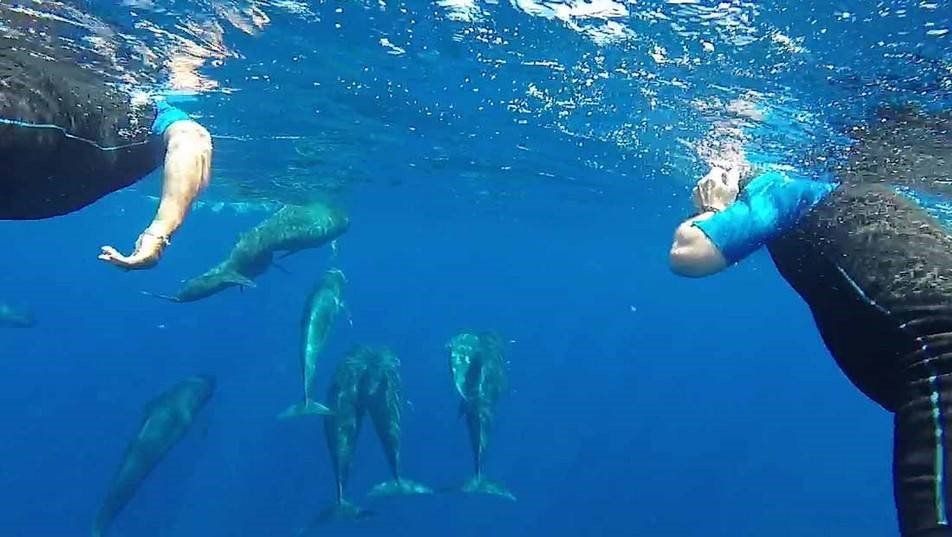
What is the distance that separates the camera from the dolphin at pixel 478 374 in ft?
47.7

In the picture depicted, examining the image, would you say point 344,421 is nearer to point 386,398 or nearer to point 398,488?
point 386,398

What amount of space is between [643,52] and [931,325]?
286 inches

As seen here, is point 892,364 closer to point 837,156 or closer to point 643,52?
point 643,52

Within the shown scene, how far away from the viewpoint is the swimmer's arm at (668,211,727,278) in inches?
153

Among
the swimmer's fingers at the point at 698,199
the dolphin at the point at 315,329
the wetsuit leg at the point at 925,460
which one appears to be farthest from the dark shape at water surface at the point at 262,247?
the wetsuit leg at the point at 925,460

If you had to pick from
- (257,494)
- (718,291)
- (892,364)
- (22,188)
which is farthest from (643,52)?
(718,291)

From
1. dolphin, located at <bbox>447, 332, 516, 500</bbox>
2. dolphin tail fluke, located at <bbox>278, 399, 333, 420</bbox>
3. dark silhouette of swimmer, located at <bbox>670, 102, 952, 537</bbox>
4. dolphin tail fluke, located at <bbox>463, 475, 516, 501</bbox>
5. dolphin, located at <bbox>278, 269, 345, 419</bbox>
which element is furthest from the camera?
dolphin tail fluke, located at <bbox>463, 475, 516, 501</bbox>

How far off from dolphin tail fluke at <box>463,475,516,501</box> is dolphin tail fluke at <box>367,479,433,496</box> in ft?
3.55

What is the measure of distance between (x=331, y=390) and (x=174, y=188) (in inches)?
445

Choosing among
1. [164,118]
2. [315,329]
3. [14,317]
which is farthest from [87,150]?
[14,317]

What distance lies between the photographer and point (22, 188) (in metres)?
4.16

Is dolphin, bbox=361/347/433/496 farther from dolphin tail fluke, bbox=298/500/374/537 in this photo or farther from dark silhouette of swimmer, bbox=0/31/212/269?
dark silhouette of swimmer, bbox=0/31/212/269

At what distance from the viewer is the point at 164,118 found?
4.63 metres

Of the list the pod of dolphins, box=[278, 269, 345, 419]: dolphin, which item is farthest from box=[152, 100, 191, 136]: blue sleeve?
box=[278, 269, 345, 419]: dolphin
